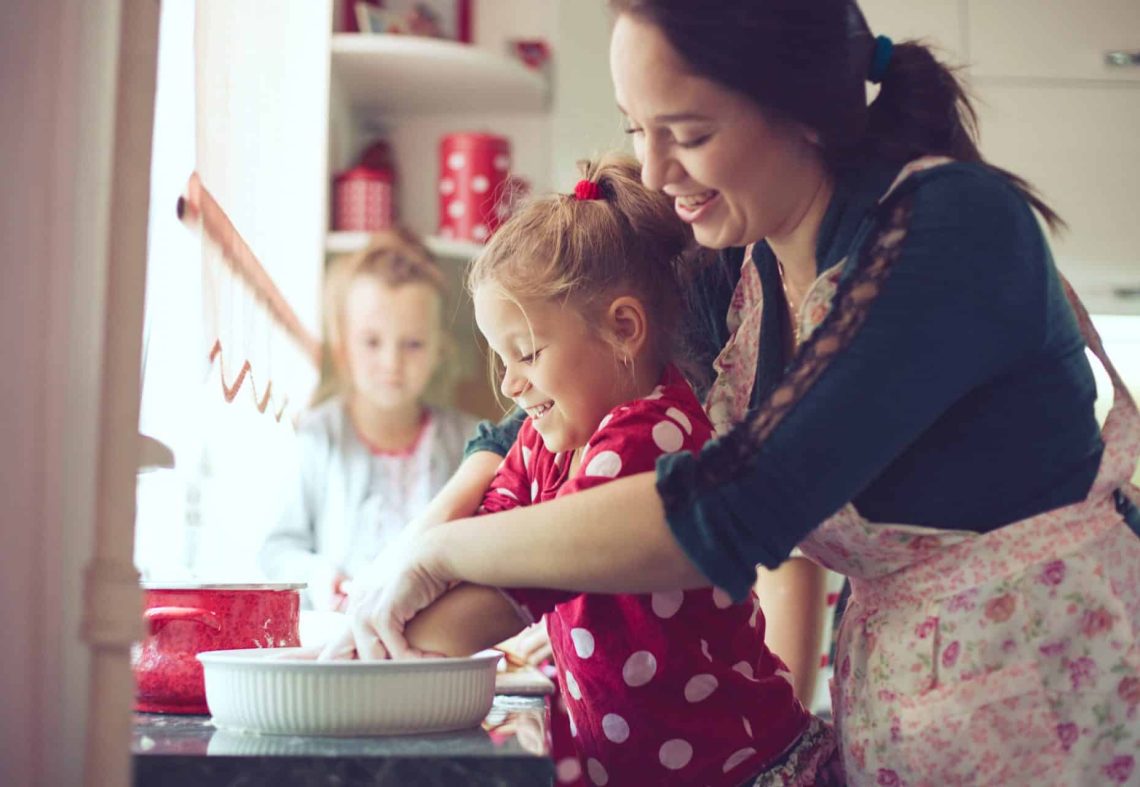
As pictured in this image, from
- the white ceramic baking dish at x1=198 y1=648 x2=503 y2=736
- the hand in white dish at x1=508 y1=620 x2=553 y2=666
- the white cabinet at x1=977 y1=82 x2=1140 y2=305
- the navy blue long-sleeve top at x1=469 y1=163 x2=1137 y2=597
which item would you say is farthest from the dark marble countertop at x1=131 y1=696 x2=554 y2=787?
the white cabinet at x1=977 y1=82 x2=1140 y2=305

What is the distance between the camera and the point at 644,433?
925 millimetres

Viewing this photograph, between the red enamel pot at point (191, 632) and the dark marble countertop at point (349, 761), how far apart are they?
17 cm

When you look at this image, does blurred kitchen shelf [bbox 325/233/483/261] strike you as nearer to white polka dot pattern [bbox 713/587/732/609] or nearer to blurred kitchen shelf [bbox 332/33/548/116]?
blurred kitchen shelf [bbox 332/33/548/116]

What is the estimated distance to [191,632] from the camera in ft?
3.04

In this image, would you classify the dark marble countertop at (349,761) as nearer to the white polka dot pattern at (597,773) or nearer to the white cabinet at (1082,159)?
the white polka dot pattern at (597,773)

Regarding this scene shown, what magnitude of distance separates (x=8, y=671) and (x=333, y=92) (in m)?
2.27

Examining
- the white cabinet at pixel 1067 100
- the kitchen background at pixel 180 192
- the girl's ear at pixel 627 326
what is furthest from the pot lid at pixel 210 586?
the white cabinet at pixel 1067 100

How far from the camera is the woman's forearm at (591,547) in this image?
750mm

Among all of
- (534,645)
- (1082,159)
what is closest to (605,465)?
(534,645)

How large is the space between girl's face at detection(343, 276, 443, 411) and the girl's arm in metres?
1.95

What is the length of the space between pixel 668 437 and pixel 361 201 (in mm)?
2064

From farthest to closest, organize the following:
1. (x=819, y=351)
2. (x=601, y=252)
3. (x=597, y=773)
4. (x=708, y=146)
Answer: (x=601, y=252), (x=597, y=773), (x=708, y=146), (x=819, y=351)

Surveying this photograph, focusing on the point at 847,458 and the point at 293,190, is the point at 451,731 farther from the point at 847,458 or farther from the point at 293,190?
the point at 293,190

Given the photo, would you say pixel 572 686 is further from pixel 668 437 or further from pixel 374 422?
pixel 374 422
